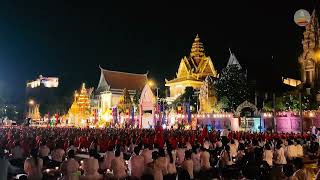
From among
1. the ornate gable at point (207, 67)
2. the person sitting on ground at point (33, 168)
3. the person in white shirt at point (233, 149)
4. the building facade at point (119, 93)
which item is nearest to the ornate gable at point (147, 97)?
the building facade at point (119, 93)

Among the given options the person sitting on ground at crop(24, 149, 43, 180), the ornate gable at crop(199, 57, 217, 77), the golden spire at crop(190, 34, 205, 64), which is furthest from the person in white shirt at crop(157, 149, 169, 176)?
the golden spire at crop(190, 34, 205, 64)

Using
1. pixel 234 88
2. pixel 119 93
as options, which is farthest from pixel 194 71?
pixel 234 88

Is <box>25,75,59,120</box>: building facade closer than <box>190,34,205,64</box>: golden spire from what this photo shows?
No

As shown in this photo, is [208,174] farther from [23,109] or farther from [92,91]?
[23,109]

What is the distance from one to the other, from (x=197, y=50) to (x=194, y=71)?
5.29m

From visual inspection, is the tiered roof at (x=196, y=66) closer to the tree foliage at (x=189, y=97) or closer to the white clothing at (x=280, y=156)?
the tree foliage at (x=189, y=97)

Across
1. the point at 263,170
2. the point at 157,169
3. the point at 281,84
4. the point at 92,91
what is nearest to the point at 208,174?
the point at 263,170

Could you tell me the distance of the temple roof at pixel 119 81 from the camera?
70894 millimetres

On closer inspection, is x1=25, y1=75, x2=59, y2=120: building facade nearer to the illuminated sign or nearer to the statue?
the illuminated sign

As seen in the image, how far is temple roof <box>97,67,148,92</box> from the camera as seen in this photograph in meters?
70.9

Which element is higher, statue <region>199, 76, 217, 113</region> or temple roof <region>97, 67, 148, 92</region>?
temple roof <region>97, 67, 148, 92</region>

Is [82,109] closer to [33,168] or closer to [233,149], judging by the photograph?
[233,149]

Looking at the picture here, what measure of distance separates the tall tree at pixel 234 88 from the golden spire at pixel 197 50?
23.7 metres

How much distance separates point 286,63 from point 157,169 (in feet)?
172
